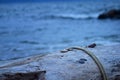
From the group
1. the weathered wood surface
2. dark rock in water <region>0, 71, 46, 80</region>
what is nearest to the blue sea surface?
the weathered wood surface

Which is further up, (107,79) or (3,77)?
(3,77)

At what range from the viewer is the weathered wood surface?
2.78m

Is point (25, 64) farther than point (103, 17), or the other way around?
point (103, 17)

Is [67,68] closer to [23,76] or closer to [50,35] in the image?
[23,76]

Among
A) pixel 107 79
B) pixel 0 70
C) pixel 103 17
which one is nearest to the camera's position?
pixel 107 79

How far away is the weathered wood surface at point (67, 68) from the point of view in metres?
2.78

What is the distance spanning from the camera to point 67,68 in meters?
2.86

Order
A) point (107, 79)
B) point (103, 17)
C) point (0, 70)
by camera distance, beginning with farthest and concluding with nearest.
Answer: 1. point (103, 17)
2. point (0, 70)
3. point (107, 79)

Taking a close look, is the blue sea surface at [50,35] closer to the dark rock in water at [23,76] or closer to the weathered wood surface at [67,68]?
the weathered wood surface at [67,68]

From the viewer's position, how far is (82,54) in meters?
3.13

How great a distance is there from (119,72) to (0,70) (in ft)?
4.53

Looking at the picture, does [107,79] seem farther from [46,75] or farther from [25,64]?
[25,64]

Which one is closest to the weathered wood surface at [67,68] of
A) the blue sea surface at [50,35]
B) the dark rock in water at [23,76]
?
the dark rock in water at [23,76]

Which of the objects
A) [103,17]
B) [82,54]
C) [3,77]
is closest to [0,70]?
[3,77]
